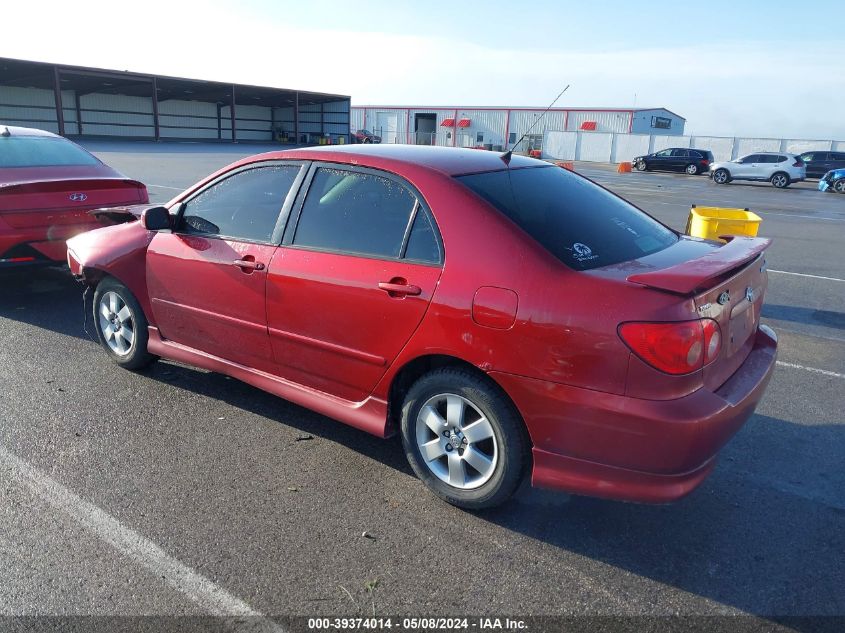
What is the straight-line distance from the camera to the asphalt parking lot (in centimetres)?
258

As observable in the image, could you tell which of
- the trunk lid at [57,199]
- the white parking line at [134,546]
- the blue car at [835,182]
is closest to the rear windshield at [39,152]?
the trunk lid at [57,199]

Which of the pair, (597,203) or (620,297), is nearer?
(620,297)

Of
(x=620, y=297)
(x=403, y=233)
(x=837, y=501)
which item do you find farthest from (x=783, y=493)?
(x=403, y=233)

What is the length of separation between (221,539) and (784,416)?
348 cm

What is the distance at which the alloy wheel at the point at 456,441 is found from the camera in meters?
3.00

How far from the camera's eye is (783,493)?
3340 mm

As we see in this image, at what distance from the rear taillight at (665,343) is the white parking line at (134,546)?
1705 mm

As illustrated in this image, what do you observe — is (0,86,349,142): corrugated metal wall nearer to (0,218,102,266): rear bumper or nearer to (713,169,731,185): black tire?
(713,169,731,185): black tire

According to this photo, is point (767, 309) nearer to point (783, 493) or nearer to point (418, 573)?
point (783, 493)

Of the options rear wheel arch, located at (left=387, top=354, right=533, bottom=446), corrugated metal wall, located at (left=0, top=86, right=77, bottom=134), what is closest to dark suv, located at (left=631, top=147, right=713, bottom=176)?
corrugated metal wall, located at (left=0, top=86, right=77, bottom=134)

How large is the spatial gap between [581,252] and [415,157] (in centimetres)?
106

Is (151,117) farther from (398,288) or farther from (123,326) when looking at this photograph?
(398,288)

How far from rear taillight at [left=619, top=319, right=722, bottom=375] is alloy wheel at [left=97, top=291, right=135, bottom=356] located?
3.42 meters

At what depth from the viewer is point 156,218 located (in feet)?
13.5
